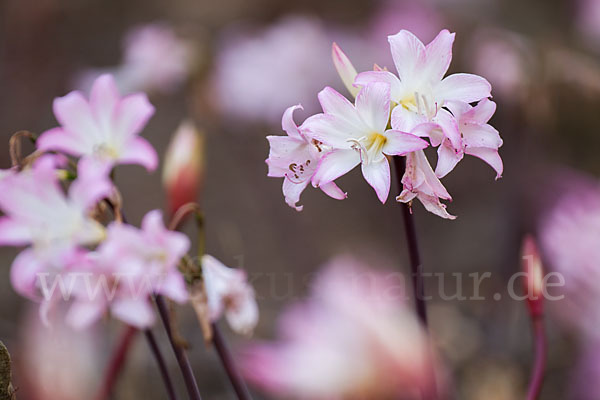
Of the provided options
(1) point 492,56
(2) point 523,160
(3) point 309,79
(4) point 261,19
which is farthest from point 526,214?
(4) point 261,19

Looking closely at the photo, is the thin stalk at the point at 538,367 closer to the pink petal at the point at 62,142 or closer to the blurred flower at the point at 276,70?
the pink petal at the point at 62,142

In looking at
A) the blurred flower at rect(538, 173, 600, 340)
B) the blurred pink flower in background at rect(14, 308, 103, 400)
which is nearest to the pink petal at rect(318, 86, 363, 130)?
the blurred pink flower in background at rect(14, 308, 103, 400)

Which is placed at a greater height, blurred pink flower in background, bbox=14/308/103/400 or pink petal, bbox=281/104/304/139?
pink petal, bbox=281/104/304/139

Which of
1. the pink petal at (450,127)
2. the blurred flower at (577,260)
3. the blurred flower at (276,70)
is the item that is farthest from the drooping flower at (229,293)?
A: the blurred flower at (276,70)

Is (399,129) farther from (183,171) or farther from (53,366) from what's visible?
(53,366)

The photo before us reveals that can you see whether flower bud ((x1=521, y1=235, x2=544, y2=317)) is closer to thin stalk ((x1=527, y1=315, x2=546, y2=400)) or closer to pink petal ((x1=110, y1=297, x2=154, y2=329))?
thin stalk ((x1=527, y1=315, x2=546, y2=400))

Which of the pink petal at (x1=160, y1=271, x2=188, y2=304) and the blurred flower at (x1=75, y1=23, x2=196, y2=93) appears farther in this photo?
the blurred flower at (x1=75, y1=23, x2=196, y2=93)
